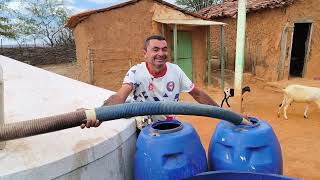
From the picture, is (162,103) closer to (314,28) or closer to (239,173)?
(239,173)

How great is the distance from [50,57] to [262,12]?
438 inches

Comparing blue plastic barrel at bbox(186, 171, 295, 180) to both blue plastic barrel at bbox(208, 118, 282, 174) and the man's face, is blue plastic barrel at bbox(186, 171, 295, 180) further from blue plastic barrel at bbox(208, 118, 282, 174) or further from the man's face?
the man's face

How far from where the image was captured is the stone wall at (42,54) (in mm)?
16359

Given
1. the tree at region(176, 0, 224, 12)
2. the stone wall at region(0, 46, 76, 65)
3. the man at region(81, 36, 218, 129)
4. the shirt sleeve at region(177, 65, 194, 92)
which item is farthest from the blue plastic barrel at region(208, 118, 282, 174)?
the tree at region(176, 0, 224, 12)

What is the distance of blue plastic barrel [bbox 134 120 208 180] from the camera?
73.1 inches

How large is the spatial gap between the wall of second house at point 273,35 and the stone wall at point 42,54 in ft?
32.0

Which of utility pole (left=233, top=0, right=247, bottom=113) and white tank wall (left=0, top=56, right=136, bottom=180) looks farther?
utility pole (left=233, top=0, right=247, bottom=113)

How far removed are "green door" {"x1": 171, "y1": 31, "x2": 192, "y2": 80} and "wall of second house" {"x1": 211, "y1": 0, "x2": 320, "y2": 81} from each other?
2.29 m

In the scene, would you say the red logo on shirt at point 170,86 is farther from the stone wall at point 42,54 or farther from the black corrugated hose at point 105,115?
the stone wall at point 42,54

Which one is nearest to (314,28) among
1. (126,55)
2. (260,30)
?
(260,30)

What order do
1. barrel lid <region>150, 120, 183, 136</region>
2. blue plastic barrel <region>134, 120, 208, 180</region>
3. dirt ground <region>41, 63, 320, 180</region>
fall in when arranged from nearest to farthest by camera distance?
blue plastic barrel <region>134, 120, 208, 180</region>
barrel lid <region>150, 120, 183, 136</region>
dirt ground <region>41, 63, 320, 180</region>

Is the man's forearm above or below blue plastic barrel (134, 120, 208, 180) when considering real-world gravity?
above


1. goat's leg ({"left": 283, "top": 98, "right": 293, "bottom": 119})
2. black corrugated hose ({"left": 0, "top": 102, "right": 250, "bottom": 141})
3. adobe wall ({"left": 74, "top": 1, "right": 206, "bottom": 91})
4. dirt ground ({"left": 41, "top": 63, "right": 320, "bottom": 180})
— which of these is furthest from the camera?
adobe wall ({"left": 74, "top": 1, "right": 206, "bottom": 91})

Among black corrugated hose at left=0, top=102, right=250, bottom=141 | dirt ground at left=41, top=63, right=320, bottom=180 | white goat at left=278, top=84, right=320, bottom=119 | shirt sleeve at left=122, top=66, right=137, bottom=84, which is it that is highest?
shirt sleeve at left=122, top=66, right=137, bottom=84
